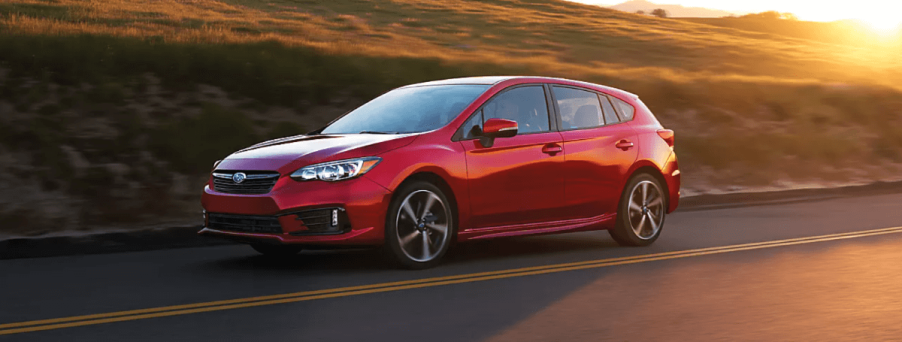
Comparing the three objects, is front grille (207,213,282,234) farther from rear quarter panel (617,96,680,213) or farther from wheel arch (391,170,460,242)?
rear quarter panel (617,96,680,213)

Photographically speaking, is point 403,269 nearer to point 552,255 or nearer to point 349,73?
point 552,255

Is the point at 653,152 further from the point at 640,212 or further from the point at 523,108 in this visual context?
the point at 523,108

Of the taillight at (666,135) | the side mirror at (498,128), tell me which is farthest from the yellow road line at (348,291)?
the taillight at (666,135)

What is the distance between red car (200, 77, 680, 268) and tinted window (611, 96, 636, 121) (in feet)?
0.04

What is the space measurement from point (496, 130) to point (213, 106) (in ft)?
28.4

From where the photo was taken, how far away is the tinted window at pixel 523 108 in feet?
32.9

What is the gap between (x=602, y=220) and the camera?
424 inches

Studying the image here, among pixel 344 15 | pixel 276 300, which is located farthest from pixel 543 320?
pixel 344 15

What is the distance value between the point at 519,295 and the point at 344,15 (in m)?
37.9

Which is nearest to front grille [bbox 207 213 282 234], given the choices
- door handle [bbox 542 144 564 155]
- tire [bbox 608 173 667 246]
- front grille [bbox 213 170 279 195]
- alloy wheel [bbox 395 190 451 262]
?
front grille [bbox 213 170 279 195]

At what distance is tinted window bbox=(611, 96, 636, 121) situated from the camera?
11203 mm

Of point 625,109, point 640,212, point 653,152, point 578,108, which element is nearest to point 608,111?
point 625,109

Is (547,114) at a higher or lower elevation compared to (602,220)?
higher

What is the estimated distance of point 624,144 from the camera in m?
10.9
